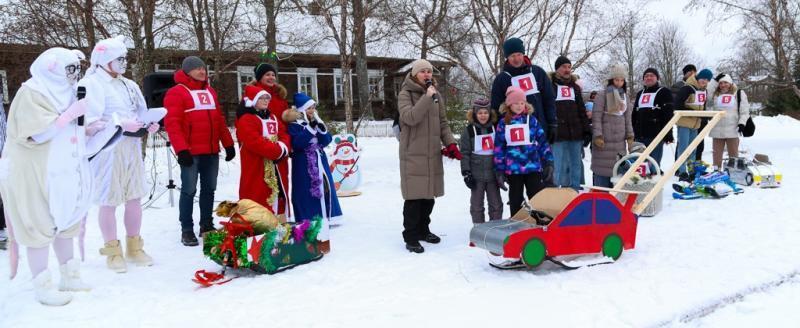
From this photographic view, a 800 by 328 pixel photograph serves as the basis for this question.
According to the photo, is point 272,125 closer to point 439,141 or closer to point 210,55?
point 439,141

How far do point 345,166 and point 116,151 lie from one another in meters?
4.36

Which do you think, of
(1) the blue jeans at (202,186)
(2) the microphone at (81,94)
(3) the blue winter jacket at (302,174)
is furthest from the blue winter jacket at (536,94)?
(2) the microphone at (81,94)

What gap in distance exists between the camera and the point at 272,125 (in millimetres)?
5535

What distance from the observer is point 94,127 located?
4391 mm

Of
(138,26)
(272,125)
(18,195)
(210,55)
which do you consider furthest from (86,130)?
(210,55)

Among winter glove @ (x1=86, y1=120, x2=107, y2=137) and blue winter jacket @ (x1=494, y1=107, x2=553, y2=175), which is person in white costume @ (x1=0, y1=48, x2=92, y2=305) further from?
blue winter jacket @ (x1=494, y1=107, x2=553, y2=175)

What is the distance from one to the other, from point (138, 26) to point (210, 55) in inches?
143

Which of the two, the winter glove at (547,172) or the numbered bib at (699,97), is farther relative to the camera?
the numbered bib at (699,97)

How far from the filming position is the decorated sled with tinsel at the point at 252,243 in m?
4.52

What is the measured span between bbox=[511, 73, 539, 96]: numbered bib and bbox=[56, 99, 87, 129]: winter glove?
12.5 ft

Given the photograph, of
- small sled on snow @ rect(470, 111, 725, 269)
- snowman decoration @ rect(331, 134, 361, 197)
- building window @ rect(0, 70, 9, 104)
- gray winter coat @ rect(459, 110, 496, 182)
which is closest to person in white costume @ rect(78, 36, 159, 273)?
building window @ rect(0, 70, 9, 104)

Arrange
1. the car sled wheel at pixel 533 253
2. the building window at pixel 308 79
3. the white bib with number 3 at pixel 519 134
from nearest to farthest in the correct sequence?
the car sled wheel at pixel 533 253 → the white bib with number 3 at pixel 519 134 → the building window at pixel 308 79

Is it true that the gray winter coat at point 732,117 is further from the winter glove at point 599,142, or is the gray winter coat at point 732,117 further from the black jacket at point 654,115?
the winter glove at point 599,142

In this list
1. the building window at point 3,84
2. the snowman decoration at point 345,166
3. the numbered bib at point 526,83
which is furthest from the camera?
the snowman decoration at point 345,166
